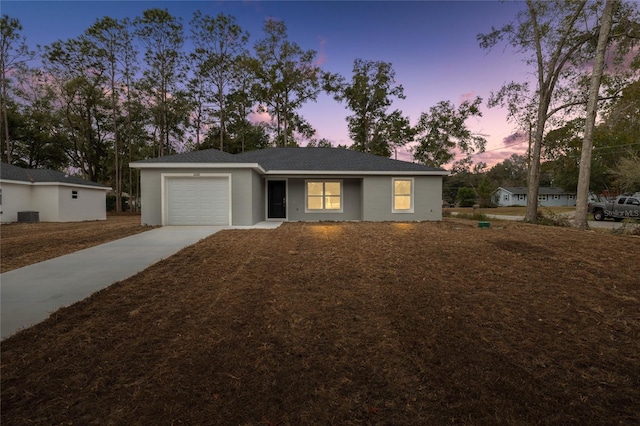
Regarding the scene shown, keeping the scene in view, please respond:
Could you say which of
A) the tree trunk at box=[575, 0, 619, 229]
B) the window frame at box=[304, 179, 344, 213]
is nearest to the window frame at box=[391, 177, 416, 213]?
the window frame at box=[304, 179, 344, 213]

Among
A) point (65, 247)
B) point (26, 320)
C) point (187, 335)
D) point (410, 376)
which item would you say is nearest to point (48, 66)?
point (65, 247)

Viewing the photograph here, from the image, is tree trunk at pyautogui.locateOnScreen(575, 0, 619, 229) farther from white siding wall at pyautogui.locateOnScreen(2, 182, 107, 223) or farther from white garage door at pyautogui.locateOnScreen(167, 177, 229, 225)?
white siding wall at pyautogui.locateOnScreen(2, 182, 107, 223)

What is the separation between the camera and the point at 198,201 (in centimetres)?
1084

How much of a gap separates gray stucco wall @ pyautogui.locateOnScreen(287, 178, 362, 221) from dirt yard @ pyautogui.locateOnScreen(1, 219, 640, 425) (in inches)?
361

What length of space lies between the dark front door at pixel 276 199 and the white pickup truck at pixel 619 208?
61.5ft

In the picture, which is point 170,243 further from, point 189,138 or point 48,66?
point 48,66

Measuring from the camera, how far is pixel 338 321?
9.78 feet

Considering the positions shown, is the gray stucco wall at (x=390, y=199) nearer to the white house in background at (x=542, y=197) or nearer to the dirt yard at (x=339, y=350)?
the dirt yard at (x=339, y=350)

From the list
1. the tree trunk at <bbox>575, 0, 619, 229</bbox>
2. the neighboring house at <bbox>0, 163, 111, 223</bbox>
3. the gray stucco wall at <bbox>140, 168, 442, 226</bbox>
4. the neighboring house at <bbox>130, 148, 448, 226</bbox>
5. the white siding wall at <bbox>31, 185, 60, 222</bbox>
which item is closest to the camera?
the tree trunk at <bbox>575, 0, 619, 229</bbox>

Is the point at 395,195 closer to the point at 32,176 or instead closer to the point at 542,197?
the point at 32,176

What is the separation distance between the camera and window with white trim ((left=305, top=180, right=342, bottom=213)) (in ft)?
45.6

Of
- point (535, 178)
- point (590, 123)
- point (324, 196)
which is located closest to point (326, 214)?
point (324, 196)

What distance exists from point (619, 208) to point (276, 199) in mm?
20186

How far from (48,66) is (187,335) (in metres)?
32.5
